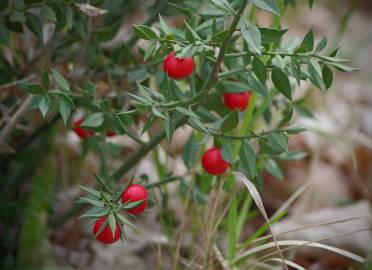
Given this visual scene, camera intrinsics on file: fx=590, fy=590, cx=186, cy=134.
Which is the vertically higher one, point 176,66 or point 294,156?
point 176,66

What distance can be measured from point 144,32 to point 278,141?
0.36m

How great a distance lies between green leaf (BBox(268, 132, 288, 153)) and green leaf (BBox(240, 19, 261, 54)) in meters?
0.23

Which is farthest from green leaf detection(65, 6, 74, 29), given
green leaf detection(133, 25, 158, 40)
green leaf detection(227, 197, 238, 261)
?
green leaf detection(227, 197, 238, 261)

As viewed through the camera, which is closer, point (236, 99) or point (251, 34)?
point (251, 34)

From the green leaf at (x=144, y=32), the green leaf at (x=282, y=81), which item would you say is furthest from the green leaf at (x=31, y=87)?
the green leaf at (x=282, y=81)

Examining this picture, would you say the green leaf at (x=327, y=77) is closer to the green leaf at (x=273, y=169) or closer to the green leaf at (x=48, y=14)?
the green leaf at (x=273, y=169)

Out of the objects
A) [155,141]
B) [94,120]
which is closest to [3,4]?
[94,120]

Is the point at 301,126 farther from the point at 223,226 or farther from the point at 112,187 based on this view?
the point at 223,226

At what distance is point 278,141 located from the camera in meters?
1.21

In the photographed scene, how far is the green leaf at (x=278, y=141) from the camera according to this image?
121 centimetres

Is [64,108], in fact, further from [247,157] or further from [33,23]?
[247,157]

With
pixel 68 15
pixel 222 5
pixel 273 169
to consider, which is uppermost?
pixel 222 5

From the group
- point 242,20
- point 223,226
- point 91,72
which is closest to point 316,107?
point 223,226

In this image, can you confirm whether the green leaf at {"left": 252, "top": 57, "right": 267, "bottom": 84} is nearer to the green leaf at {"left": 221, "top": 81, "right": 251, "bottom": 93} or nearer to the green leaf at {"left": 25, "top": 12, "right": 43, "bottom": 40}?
the green leaf at {"left": 221, "top": 81, "right": 251, "bottom": 93}
